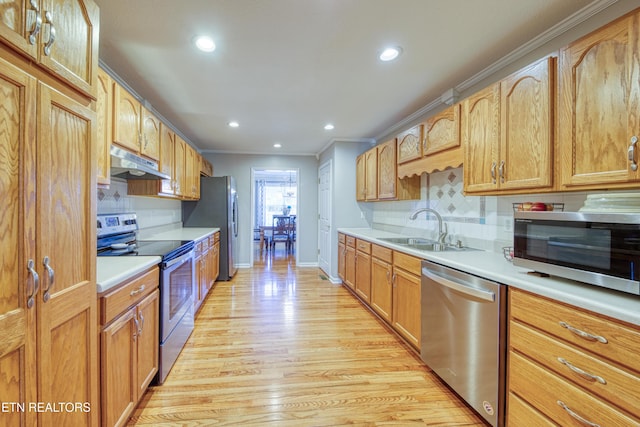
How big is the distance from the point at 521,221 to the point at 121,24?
2.59 metres

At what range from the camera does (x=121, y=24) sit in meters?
1.69

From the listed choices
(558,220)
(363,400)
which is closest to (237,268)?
(363,400)

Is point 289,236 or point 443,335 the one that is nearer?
point 443,335

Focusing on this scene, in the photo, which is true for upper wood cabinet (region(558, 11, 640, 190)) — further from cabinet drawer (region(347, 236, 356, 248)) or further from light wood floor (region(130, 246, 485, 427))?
cabinet drawer (region(347, 236, 356, 248))

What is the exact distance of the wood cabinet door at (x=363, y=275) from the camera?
3.21 metres

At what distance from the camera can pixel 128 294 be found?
4.87 feet

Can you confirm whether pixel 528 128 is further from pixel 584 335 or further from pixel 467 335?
pixel 467 335

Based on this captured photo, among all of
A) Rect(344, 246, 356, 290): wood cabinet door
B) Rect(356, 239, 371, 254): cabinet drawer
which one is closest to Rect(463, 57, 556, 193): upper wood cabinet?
Rect(356, 239, 371, 254): cabinet drawer

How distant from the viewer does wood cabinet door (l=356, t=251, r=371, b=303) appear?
10.5 ft

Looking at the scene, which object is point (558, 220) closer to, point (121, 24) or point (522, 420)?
point (522, 420)

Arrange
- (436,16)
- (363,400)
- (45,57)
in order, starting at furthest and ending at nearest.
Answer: (363,400) < (436,16) < (45,57)

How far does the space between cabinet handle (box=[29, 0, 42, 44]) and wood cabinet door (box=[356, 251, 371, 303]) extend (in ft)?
9.62

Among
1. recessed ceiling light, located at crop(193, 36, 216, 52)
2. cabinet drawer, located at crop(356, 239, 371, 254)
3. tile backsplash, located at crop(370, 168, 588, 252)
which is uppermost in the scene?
recessed ceiling light, located at crop(193, 36, 216, 52)

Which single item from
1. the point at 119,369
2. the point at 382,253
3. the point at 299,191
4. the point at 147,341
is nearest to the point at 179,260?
the point at 147,341
